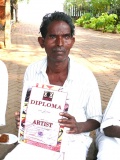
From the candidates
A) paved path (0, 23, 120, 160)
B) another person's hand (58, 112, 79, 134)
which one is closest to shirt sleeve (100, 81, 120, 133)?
another person's hand (58, 112, 79, 134)

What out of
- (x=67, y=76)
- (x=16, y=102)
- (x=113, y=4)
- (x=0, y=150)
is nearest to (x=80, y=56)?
(x=16, y=102)

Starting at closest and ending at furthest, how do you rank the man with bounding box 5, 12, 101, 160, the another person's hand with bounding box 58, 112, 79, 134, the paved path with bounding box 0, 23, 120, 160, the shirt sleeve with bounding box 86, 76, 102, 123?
the another person's hand with bounding box 58, 112, 79, 134, the man with bounding box 5, 12, 101, 160, the shirt sleeve with bounding box 86, 76, 102, 123, the paved path with bounding box 0, 23, 120, 160

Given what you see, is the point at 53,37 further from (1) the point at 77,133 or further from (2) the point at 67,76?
(1) the point at 77,133

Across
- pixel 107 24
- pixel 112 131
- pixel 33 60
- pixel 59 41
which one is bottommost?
pixel 33 60

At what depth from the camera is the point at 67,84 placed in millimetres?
2066

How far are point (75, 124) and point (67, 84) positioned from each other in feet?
1.10

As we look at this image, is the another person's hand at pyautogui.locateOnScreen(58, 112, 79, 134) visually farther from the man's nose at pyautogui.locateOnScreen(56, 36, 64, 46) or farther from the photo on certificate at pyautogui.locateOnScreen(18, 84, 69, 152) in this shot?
the man's nose at pyautogui.locateOnScreen(56, 36, 64, 46)

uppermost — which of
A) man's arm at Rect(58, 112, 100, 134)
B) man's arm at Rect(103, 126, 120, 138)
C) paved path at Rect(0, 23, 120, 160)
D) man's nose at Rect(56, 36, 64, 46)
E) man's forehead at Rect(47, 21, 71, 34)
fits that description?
man's forehead at Rect(47, 21, 71, 34)

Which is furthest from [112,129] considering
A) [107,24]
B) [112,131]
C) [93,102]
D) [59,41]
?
[107,24]

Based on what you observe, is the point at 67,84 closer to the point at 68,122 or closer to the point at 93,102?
the point at 93,102

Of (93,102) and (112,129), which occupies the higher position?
(93,102)

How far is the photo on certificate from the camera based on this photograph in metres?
1.77

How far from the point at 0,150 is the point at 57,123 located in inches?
50.9

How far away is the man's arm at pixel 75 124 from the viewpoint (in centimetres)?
177
